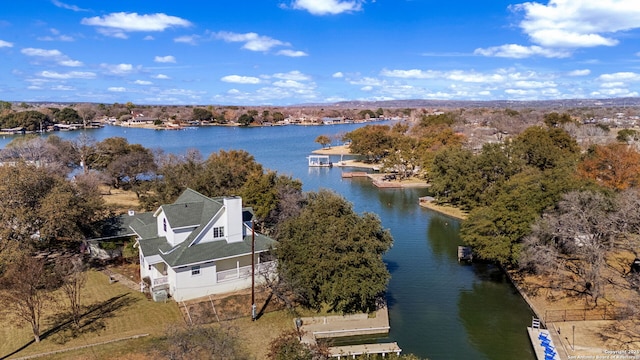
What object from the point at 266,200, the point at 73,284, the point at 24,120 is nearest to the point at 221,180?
the point at 266,200

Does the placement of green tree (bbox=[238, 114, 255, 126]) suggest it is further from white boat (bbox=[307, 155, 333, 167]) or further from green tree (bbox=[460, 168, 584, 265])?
green tree (bbox=[460, 168, 584, 265])

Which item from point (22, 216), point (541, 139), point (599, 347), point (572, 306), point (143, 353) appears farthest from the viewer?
point (541, 139)

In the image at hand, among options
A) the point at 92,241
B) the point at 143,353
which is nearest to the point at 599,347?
the point at 143,353

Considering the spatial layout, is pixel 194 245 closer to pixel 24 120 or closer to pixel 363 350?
pixel 363 350

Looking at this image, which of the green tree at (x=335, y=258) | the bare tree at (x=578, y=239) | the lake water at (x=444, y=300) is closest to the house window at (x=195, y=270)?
the green tree at (x=335, y=258)

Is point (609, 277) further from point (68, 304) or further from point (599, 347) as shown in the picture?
point (68, 304)

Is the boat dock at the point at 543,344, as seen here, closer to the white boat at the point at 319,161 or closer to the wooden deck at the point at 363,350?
the wooden deck at the point at 363,350

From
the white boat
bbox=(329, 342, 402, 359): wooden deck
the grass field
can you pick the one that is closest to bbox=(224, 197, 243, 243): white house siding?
the grass field
